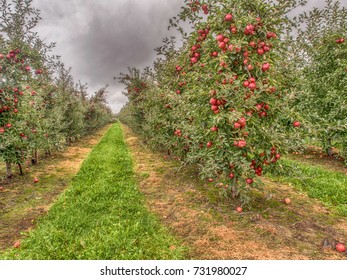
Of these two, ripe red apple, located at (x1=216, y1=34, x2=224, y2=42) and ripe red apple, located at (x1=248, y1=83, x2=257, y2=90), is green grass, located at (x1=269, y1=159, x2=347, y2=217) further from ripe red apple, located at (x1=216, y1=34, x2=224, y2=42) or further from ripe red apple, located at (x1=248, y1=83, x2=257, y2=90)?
ripe red apple, located at (x1=216, y1=34, x2=224, y2=42)

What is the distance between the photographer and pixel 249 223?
5.18 meters

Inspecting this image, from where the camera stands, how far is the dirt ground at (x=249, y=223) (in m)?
4.16

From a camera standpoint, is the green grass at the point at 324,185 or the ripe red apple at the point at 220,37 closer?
the ripe red apple at the point at 220,37

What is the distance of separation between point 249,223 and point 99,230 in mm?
3134

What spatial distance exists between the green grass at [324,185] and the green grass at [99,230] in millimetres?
3230

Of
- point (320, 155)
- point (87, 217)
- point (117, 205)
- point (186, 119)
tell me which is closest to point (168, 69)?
point (186, 119)

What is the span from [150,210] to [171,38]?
6801 mm

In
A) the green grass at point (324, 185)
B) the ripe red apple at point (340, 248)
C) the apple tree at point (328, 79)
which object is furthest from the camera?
the apple tree at point (328, 79)

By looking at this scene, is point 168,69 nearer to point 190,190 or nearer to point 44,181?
point 190,190

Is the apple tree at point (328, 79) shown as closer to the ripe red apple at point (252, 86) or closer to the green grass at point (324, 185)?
the green grass at point (324, 185)

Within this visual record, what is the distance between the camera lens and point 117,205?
6.09 m

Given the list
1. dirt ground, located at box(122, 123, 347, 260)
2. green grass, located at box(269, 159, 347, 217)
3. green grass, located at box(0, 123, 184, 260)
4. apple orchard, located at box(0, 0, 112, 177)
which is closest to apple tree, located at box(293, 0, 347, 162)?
green grass, located at box(269, 159, 347, 217)

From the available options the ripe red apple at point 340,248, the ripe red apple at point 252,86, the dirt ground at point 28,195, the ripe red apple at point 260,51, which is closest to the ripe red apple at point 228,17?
the ripe red apple at point 260,51

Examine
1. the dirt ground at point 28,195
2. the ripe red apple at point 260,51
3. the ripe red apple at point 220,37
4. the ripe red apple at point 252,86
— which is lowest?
the dirt ground at point 28,195
